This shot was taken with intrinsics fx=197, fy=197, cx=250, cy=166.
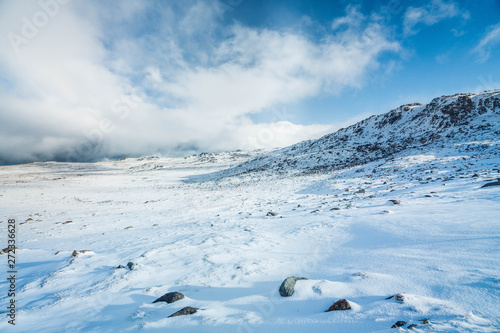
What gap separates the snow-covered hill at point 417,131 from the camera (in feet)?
72.7

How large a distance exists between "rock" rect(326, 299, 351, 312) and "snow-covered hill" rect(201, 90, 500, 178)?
23.6 m

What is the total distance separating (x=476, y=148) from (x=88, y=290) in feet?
87.9

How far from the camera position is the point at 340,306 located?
2.78m

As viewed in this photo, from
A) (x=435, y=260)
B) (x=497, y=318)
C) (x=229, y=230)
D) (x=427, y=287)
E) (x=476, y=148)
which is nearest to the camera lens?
(x=497, y=318)

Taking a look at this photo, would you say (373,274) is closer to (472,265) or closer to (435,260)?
(435,260)

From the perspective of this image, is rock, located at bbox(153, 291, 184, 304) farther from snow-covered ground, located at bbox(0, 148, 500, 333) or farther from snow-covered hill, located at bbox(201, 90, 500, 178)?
snow-covered hill, located at bbox(201, 90, 500, 178)

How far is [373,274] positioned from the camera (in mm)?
3533

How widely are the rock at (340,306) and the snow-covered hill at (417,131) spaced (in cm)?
2358

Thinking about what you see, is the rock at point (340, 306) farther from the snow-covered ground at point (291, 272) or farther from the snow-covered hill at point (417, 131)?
the snow-covered hill at point (417, 131)

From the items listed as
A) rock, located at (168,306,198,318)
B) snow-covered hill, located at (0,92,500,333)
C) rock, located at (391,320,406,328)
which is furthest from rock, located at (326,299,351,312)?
rock, located at (168,306,198,318)

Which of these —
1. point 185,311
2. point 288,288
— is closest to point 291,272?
point 288,288

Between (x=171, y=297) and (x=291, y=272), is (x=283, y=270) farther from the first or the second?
(x=171, y=297)

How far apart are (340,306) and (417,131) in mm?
35928

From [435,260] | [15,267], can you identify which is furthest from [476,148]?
[15,267]
